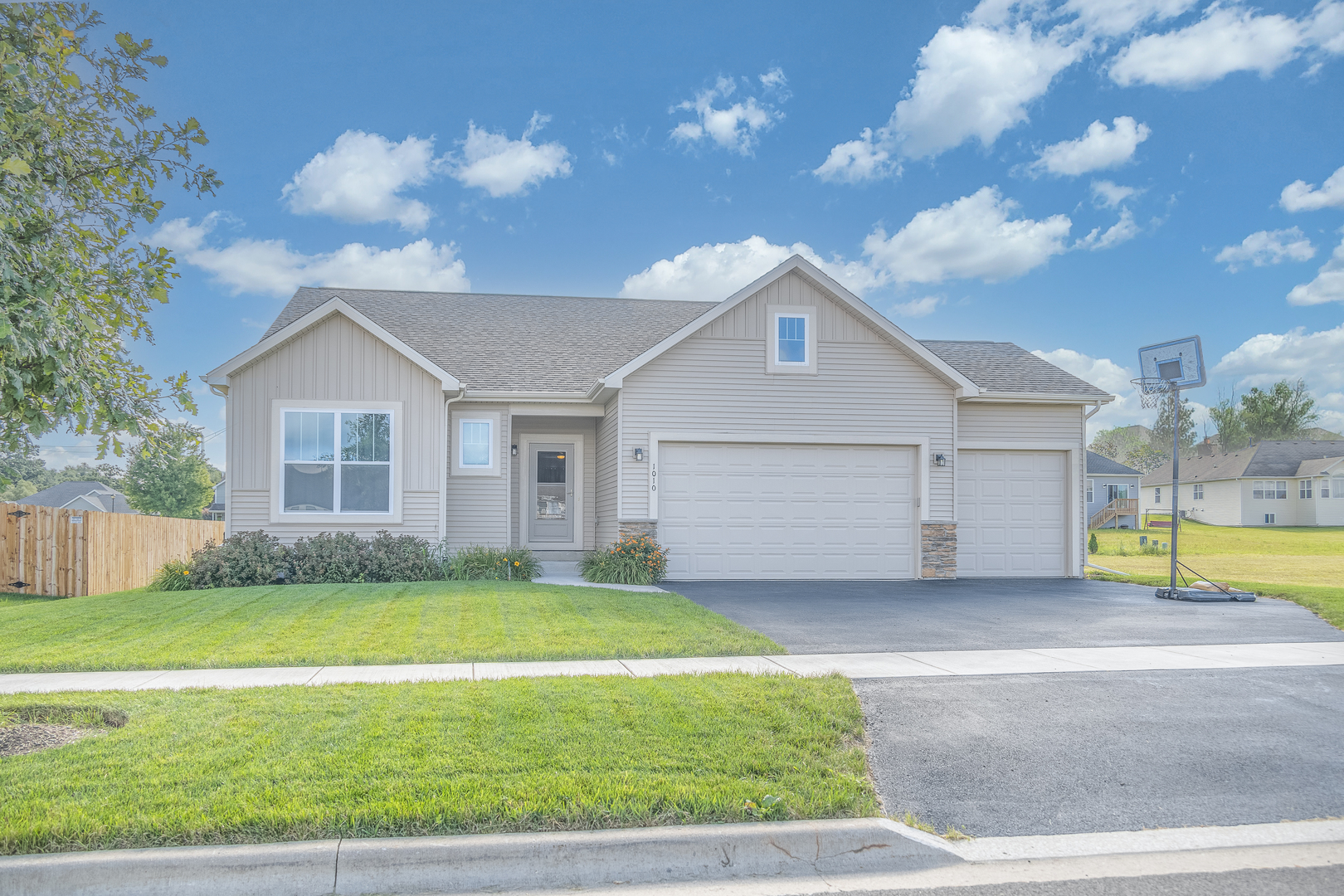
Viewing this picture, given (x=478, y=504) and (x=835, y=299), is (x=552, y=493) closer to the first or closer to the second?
(x=478, y=504)

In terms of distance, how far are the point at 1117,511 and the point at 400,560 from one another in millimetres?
46433

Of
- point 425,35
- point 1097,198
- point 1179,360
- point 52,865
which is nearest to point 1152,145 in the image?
point 1097,198

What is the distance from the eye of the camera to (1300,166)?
21219 millimetres

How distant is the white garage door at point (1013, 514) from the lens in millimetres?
16172

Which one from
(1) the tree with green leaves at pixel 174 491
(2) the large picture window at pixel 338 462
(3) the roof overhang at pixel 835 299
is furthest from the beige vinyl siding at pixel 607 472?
(1) the tree with green leaves at pixel 174 491

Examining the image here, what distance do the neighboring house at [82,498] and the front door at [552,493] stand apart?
4250 cm

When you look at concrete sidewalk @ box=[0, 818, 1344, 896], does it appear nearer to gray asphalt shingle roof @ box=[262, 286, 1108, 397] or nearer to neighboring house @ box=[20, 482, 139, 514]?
gray asphalt shingle roof @ box=[262, 286, 1108, 397]

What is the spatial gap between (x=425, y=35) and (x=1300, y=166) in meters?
21.7

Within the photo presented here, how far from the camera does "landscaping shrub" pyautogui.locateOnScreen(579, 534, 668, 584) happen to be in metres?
13.9

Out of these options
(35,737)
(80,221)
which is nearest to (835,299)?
(80,221)

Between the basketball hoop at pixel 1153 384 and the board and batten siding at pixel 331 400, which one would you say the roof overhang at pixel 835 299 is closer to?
the basketball hoop at pixel 1153 384

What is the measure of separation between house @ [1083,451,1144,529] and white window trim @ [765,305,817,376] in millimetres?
39918

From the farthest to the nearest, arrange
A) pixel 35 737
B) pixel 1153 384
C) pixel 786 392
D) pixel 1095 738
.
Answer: pixel 786 392
pixel 1153 384
pixel 1095 738
pixel 35 737

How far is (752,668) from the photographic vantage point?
23.7 ft
